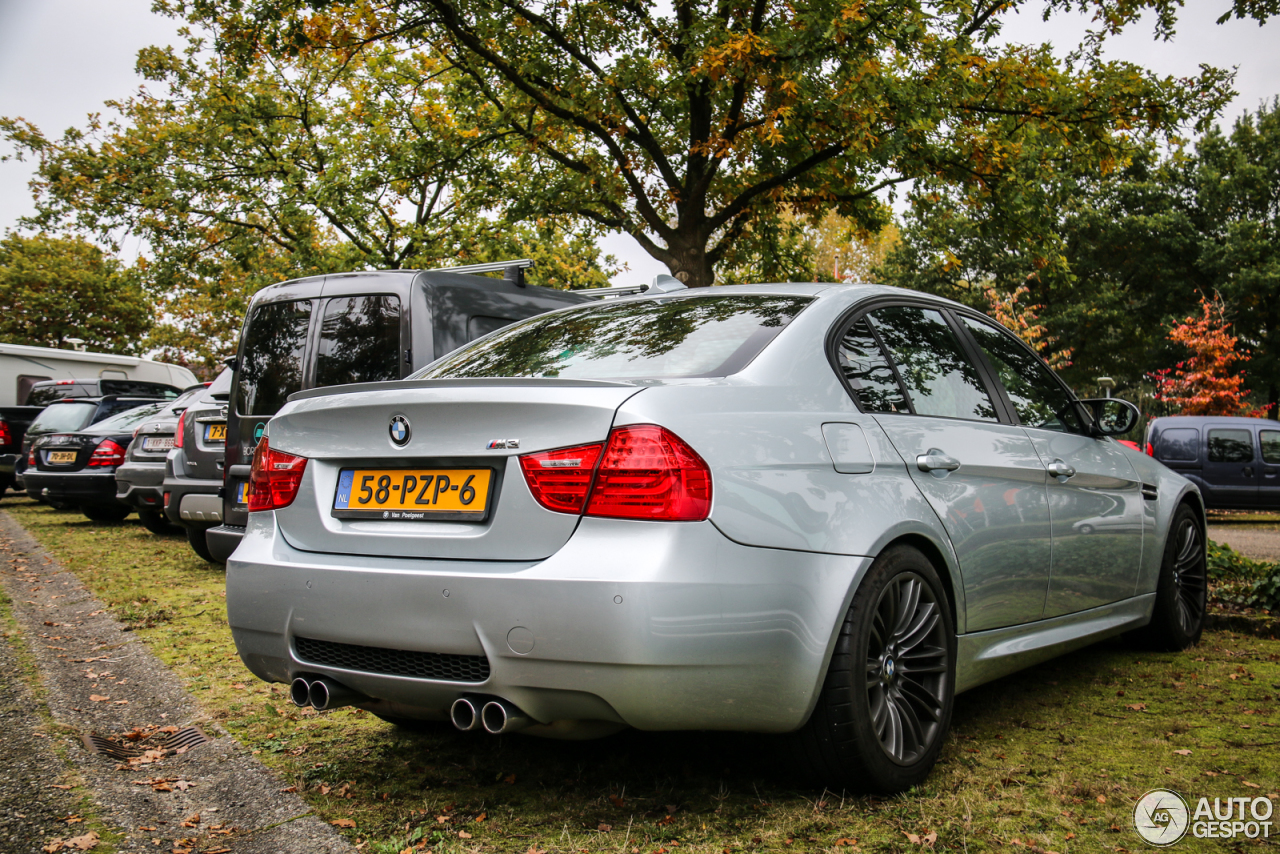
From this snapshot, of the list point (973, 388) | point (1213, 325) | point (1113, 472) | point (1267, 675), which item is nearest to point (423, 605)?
point (973, 388)

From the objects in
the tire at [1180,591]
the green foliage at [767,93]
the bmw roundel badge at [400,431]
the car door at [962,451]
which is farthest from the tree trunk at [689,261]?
the bmw roundel badge at [400,431]

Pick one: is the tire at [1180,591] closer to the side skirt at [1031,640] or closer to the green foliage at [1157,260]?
the side skirt at [1031,640]

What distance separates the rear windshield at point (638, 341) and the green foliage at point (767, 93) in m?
6.80

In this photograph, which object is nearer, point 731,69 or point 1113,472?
point 1113,472

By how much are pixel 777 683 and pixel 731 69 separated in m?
8.69

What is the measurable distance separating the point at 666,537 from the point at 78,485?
1232 cm

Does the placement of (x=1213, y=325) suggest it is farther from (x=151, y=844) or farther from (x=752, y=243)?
(x=151, y=844)

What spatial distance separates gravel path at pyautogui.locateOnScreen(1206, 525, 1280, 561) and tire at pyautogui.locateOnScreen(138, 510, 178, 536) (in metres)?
11.0

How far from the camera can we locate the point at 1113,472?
14.4 ft

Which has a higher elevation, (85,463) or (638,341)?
(638,341)

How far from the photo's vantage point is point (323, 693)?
285 centimetres

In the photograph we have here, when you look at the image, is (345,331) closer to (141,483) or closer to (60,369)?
(141,483)

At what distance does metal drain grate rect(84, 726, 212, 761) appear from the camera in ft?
11.5

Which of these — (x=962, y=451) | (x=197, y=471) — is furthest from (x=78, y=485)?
(x=962, y=451)
